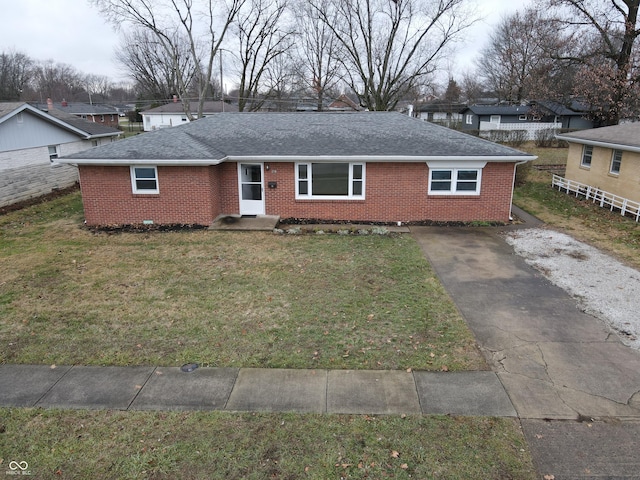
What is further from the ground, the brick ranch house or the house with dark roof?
the house with dark roof

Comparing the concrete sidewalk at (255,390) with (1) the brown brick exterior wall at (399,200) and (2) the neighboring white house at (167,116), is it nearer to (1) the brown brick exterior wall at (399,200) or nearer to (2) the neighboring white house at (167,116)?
(1) the brown brick exterior wall at (399,200)

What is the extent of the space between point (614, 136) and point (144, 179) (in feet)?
61.9

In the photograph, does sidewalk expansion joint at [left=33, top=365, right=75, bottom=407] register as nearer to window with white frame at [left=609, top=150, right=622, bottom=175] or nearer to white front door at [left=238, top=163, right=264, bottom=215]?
white front door at [left=238, top=163, right=264, bottom=215]

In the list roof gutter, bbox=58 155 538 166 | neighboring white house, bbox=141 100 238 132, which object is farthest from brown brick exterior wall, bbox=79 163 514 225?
neighboring white house, bbox=141 100 238 132

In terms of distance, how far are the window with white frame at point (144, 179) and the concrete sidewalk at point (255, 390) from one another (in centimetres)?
911

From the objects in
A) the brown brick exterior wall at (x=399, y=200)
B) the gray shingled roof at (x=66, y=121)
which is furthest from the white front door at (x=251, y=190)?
the gray shingled roof at (x=66, y=121)

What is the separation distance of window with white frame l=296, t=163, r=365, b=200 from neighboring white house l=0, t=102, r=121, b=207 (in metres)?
11.0

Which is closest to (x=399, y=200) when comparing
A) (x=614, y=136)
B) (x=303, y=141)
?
(x=303, y=141)

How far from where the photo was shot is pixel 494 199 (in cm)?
1541

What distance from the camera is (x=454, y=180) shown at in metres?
15.4

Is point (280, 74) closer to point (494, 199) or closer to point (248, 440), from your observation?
point (494, 199)

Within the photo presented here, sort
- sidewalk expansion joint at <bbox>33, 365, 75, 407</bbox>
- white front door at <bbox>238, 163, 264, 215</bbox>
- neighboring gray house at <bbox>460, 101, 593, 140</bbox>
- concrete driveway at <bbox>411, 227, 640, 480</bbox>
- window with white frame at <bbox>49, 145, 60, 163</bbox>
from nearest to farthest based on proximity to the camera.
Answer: concrete driveway at <bbox>411, 227, 640, 480</bbox> < sidewalk expansion joint at <bbox>33, 365, 75, 407</bbox> < white front door at <bbox>238, 163, 264, 215</bbox> < window with white frame at <bbox>49, 145, 60, 163</bbox> < neighboring gray house at <bbox>460, 101, 593, 140</bbox>

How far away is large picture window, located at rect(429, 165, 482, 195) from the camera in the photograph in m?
15.2

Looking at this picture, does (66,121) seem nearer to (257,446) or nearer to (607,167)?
(257,446)
